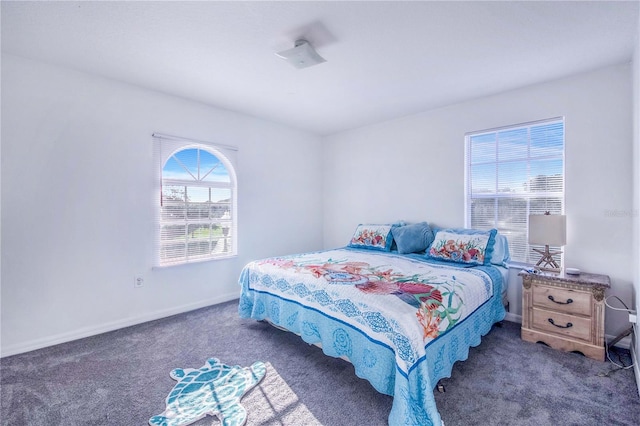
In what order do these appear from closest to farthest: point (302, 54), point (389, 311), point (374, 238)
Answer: point (389, 311)
point (302, 54)
point (374, 238)

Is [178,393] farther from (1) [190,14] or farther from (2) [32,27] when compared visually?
(2) [32,27]

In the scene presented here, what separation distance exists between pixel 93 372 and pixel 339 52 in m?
3.14

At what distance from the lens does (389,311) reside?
169 centimetres

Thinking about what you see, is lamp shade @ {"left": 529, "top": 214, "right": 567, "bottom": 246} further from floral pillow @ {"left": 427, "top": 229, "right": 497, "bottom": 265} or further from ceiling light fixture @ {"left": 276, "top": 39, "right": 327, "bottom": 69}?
ceiling light fixture @ {"left": 276, "top": 39, "right": 327, "bottom": 69}

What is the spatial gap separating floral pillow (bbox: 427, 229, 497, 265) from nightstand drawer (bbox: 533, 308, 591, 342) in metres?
0.61

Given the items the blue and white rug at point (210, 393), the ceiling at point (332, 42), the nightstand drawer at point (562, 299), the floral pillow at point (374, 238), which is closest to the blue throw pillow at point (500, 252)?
the nightstand drawer at point (562, 299)

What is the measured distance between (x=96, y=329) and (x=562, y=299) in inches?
168

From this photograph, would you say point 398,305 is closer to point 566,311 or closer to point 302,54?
point 566,311

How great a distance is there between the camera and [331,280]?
2236 mm

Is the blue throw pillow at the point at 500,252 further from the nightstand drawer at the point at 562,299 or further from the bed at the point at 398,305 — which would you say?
the nightstand drawer at the point at 562,299

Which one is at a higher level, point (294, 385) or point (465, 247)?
point (465, 247)

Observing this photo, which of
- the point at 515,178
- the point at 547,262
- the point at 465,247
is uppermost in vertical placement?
the point at 515,178

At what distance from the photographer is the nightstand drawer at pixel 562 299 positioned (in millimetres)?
2306

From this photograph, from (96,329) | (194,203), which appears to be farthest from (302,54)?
(96,329)
